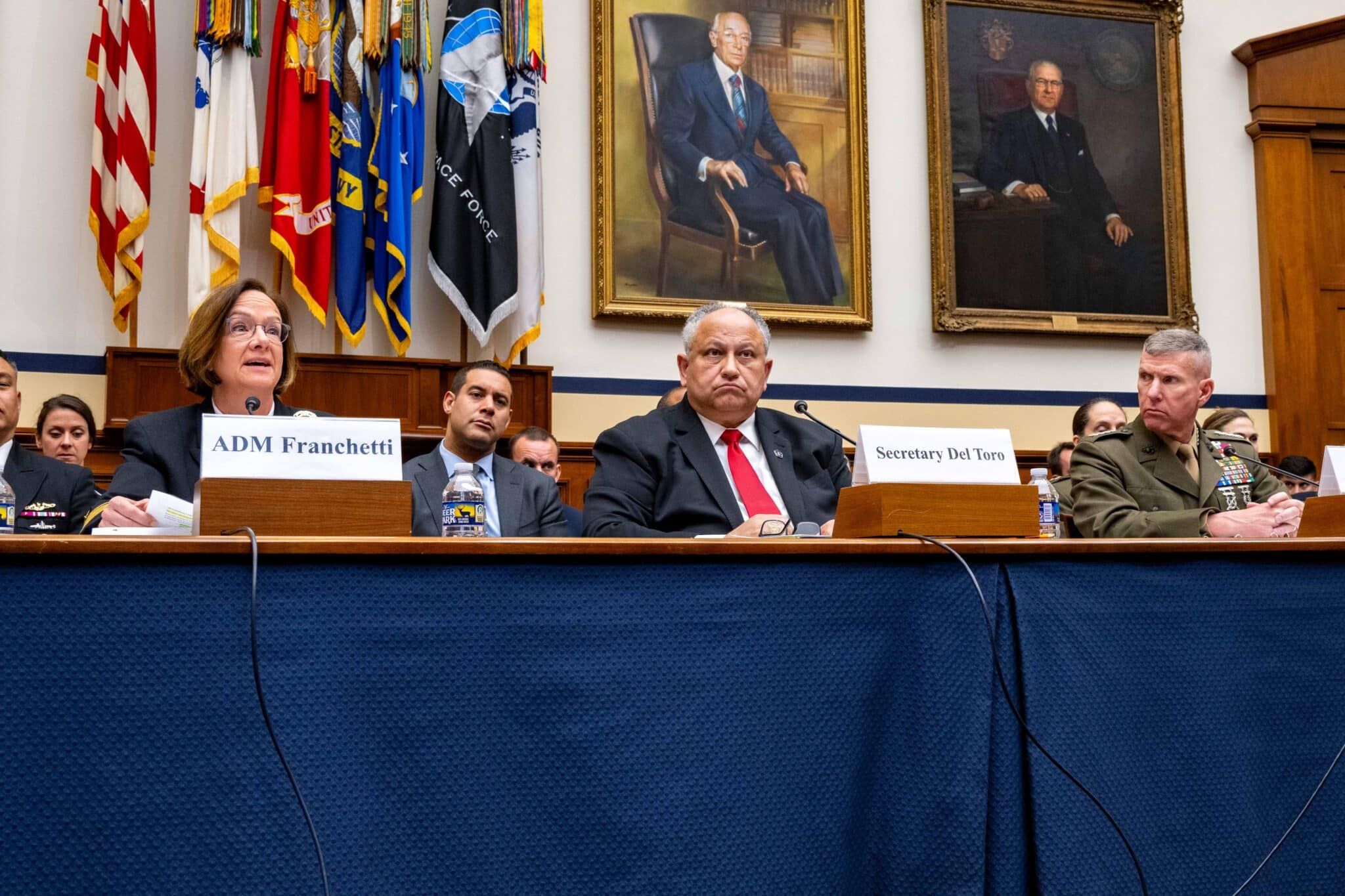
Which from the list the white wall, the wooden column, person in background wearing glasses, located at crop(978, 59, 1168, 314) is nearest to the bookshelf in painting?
the white wall

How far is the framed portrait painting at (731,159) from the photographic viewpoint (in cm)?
562

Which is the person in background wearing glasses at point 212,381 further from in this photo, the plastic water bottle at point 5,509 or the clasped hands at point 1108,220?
the clasped hands at point 1108,220

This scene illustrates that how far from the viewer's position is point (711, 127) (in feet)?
18.8

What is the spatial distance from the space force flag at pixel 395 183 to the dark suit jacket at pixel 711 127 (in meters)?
1.18

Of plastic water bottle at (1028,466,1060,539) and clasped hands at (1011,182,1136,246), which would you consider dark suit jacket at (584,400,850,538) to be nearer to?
plastic water bottle at (1028,466,1060,539)

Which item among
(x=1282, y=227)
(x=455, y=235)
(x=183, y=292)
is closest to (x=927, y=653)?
(x=455, y=235)

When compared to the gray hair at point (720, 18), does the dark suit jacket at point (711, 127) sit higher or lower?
lower

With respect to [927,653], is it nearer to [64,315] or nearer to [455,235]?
[455,235]

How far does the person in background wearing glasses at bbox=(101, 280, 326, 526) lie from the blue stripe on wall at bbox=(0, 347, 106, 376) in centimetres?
231

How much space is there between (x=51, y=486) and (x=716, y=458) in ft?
6.60

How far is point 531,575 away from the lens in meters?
1.83

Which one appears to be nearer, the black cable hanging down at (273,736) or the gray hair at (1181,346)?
the black cable hanging down at (273,736)

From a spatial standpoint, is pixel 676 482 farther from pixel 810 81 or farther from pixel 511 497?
pixel 810 81

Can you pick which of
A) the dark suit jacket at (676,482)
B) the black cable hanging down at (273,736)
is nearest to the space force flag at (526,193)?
the dark suit jacket at (676,482)
